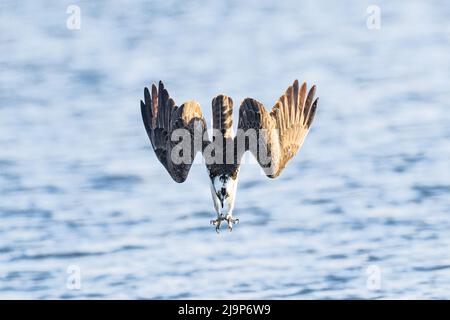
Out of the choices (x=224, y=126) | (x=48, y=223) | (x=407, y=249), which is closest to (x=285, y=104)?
(x=224, y=126)

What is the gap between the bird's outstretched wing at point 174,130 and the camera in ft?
54.5

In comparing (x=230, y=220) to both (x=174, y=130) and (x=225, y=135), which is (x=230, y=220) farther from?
(x=174, y=130)

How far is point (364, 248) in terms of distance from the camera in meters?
17.1

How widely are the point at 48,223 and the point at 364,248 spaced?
3.85 metres

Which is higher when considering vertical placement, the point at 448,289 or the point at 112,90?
the point at 112,90

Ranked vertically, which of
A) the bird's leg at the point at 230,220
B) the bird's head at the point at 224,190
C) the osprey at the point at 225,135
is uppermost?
the osprey at the point at 225,135

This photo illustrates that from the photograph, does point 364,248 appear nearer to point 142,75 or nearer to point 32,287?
point 32,287

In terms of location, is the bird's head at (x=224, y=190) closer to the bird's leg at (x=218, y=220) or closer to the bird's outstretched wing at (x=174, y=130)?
the bird's leg at (x=218, y=220)

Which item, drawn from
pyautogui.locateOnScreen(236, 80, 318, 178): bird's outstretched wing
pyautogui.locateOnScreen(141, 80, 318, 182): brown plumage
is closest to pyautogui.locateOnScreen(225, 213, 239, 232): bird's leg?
pyautogui.locateOnScreen(141, 80, 318, 182): brown plumage

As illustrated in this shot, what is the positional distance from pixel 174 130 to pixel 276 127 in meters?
1.16

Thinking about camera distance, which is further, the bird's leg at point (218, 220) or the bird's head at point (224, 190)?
the bird's leg at point (218, 220)

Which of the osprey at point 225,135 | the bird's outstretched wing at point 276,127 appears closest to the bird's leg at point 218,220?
the osprey at point 225,135

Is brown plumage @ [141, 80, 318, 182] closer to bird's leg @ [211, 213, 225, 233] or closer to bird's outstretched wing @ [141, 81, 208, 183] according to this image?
bird's outstretched wing @ [141, 81, 208, 183]

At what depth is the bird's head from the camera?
653 inches
